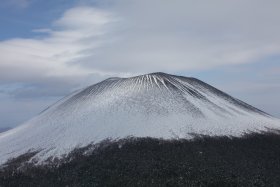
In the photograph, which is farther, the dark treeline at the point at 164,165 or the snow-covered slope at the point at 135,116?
the snow-covered slope at the point at 135,116

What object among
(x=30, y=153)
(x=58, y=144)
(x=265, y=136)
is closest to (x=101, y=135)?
(x=58, y=144)

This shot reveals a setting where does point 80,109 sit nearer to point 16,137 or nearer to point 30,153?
point 16,137

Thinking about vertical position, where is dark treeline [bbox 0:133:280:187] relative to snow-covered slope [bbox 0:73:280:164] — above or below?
below

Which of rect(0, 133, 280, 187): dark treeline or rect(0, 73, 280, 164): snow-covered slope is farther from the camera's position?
rect(0, 73, 280, 164): snow-covered slope

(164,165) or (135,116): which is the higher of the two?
(135,116)

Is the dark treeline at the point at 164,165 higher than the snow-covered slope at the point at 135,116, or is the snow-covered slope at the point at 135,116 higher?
the snow-covered slope at the point at 135,116
